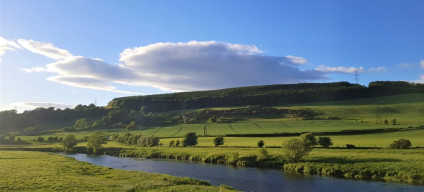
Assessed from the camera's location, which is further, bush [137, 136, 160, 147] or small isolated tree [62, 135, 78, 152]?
small isolated tree [62, 135, 78, 152]

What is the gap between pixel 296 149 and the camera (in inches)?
2442

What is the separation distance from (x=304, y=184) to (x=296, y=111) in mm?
119104

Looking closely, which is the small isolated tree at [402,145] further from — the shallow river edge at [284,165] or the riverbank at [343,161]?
the shallow river edge at [284,165]

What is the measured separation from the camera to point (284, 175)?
53.3 m

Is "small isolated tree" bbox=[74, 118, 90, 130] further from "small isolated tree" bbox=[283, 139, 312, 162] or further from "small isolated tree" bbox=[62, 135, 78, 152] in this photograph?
"small isolated tree" bbox=[283, 139, 312, 162]

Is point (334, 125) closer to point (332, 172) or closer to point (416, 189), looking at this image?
point (332, 172)

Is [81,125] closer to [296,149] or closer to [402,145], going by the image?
[296,149]

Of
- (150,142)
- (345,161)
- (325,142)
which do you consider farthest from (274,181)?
(150,142)

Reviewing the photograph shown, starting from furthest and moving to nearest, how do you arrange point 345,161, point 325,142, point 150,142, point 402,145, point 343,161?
point 150,142
point 325,142
point 402,145
point 343,161
point 345,161

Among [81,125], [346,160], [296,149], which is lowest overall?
[346,160]

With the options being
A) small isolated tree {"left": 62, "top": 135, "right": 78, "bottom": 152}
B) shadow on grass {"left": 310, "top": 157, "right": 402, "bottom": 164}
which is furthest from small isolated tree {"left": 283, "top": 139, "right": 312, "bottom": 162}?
small isolated tree {"left": 62, "top": 135, "right": 78, "bottom": 152}

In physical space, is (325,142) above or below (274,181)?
above

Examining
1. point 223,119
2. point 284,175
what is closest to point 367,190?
point 284,175

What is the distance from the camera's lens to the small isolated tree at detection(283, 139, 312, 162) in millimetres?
61844
